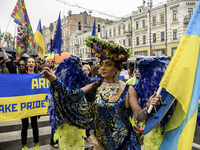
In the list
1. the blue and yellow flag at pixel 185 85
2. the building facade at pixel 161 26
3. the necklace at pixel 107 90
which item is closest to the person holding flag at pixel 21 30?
the necklace at pixel 107 90

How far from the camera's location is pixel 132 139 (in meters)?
1.94

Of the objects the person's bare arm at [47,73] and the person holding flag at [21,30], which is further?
the person holding flag at [21,30]

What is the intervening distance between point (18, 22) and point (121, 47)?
3.63 metres

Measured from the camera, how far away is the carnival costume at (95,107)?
6.28ft

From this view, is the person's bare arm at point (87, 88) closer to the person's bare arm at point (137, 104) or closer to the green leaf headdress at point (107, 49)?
the green leaf headdress at point (107, 49)

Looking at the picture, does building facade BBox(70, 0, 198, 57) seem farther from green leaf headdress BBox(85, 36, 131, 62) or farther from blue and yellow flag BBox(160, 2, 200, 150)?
blue and yellow flag BBox(160, 2, 200, 150)

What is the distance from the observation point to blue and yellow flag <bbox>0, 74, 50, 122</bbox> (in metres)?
3.69

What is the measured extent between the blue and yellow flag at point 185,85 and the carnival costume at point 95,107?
14.5 inches

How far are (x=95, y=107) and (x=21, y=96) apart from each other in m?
2.56

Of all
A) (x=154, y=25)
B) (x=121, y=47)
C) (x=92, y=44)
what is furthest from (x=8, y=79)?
(x=154, y=25)

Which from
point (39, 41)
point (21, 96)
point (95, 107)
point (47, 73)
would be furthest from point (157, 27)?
point (47, 73)

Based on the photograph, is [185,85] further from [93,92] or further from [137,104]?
[93,92]

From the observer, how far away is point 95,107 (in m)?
2.00

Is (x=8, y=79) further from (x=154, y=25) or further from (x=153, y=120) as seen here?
(x=154, y=25)
